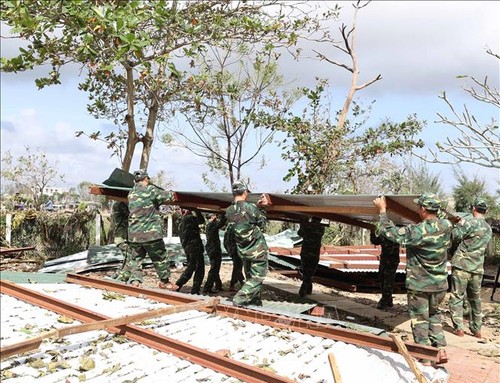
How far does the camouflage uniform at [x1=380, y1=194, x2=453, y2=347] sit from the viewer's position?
572 cm

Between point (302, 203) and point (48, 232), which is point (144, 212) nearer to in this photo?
point (302, 203)

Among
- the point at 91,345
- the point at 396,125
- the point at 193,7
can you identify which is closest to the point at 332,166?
the point at 396,125

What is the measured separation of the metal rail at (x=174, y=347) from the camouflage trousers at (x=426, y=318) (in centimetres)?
260

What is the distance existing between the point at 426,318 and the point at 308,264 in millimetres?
4444

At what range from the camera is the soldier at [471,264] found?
7.72 metres

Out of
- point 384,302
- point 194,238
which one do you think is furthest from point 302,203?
point 384,302

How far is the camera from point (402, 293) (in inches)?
448

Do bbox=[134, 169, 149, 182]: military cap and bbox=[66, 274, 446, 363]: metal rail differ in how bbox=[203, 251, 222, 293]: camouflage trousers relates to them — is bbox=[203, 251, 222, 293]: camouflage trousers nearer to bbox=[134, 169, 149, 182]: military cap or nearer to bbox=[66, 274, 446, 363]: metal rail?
bbox=[134, 169, 149, 182]: military cap

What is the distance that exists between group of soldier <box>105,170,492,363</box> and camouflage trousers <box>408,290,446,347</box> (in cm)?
1

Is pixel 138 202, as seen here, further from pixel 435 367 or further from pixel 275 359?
pixel 435 367

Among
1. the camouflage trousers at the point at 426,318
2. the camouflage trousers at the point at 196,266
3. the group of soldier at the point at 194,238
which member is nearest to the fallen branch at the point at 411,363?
the camouflage trousers at the point at 426,318

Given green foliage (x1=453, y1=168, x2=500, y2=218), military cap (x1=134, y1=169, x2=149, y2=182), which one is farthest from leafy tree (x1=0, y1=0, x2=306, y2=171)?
green foliage (x1=453, y1=168, x2=500, y2=218)

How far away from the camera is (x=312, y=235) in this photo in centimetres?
995

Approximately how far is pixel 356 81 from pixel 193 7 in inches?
310
